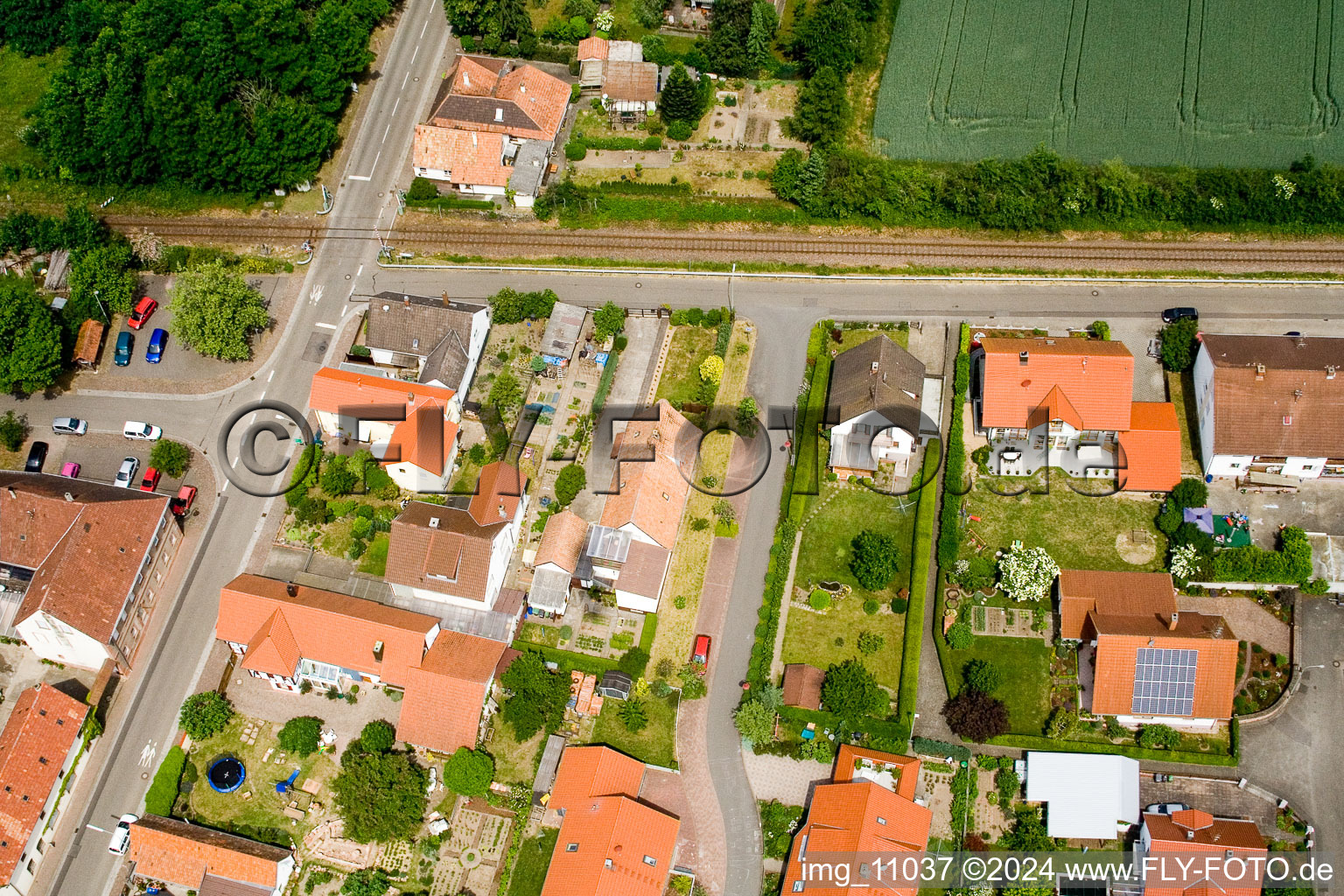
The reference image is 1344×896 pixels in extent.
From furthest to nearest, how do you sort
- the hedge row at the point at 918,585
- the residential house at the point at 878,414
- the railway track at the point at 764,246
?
the railway track at the point at 764,246
the residential house at the point at 878,414
the hedge row at the point at 918,585

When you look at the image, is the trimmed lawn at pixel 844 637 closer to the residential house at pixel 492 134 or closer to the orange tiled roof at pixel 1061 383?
the orange tiled roof at pixel 1061 383

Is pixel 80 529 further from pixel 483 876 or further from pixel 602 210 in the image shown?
pixel 602 210

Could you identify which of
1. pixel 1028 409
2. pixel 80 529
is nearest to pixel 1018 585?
pixel 1028 409

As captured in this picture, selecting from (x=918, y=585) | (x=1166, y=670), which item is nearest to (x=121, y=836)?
(x=918, y=585)

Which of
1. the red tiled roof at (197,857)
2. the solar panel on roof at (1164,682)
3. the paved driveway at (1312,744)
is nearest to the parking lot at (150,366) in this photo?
the red tiled roof at (197,857)

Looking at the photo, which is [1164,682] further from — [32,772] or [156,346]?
[156,346]

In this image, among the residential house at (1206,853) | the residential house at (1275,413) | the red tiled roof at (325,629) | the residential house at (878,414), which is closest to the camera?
the residential house at (1206,853)
